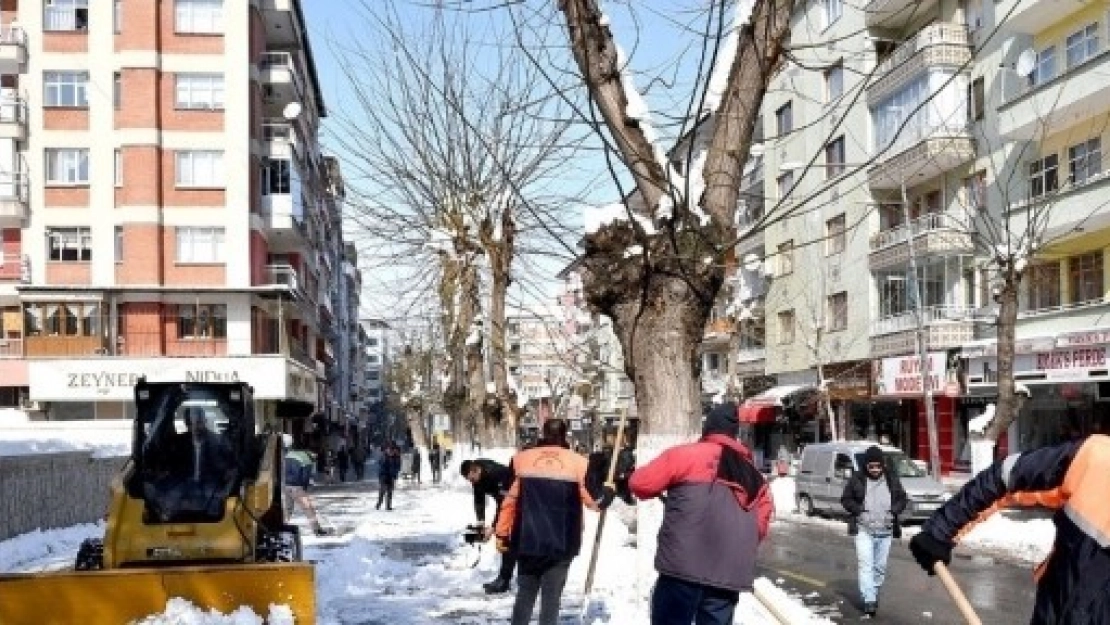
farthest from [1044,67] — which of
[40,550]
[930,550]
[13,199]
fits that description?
[13,199]

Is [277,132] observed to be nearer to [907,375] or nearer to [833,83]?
[833,83]

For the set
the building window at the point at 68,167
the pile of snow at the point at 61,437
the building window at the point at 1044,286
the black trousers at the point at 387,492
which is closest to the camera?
the pile of snow at the point at 61,437

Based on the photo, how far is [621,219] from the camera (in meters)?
8.95

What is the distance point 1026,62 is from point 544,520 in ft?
82.1

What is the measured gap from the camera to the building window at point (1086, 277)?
28256mm

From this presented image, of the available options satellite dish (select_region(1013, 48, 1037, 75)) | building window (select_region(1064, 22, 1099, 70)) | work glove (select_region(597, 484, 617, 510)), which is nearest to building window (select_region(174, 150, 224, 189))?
satellite dish (select_region(1013, 48, 1037, 75))

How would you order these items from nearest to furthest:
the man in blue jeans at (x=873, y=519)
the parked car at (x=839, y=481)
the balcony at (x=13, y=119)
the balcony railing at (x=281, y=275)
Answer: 1. the man in blue jeans at (x=873, y=519)
2. the parked car at (x=839, y=481)
3. the balcony at (x=13, y=119)
4. the balcony railing at (x=281, y=275)

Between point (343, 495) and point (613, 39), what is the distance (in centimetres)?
2991

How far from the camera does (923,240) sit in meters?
33.8

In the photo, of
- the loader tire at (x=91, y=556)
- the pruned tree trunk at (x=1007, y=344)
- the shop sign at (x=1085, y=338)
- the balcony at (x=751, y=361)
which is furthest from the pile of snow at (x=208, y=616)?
the balcony at (x=751, y=361)

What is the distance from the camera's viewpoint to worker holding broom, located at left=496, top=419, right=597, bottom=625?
8016 millimetres

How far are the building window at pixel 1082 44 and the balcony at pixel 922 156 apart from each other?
3556mm

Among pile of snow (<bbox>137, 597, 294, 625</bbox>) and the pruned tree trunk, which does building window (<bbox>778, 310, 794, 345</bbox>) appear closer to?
→ the pruned tree trunk

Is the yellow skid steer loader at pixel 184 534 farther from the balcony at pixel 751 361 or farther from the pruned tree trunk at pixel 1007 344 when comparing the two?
the balcony at pixel 751 361
